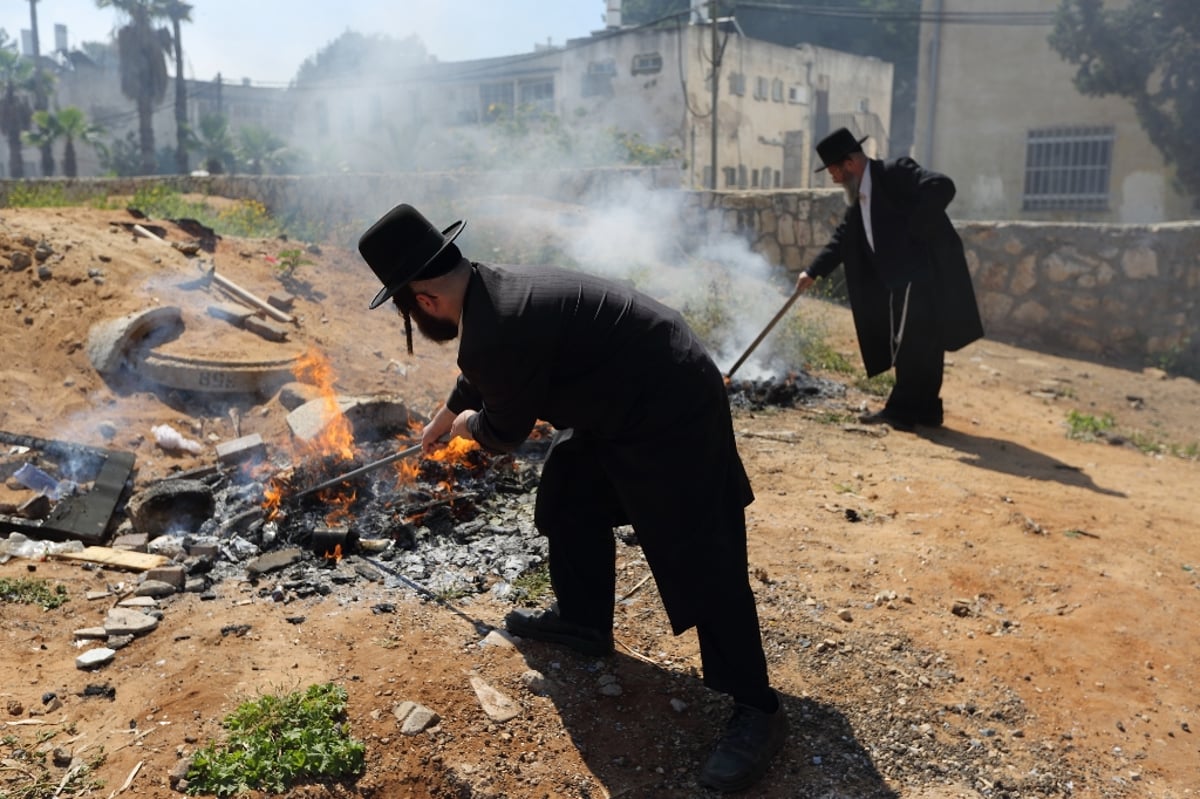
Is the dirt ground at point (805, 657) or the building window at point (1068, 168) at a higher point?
the building window at point (1068, 168)

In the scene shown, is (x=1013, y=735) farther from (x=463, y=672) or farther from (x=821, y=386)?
(x=821, y=386)

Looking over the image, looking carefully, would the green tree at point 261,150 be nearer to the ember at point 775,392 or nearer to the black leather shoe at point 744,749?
the ember at point 775,392

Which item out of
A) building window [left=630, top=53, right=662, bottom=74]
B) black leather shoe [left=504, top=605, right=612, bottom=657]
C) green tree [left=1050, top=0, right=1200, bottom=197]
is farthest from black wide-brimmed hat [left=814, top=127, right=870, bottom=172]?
building window [left=630, top=53, right=662, bottom=74]

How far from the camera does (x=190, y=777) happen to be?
115 inches

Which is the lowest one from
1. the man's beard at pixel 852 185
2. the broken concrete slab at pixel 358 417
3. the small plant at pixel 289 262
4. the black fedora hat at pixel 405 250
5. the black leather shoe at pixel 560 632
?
the black leather shoe at pixel 560 632

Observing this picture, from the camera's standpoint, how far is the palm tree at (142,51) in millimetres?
38156

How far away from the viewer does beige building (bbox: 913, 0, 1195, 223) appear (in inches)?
706

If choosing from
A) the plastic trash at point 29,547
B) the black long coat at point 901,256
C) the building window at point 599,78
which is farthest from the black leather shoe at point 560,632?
the building window at point 599,78

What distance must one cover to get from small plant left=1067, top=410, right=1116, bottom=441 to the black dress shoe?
5.50 meters

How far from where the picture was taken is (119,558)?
4660 mm

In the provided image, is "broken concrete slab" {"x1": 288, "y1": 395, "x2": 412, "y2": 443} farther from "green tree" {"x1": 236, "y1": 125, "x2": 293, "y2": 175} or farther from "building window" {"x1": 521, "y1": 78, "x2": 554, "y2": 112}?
"green tree" {"x1": 236, "y1": 125, "x2": 293, "y2": 175}

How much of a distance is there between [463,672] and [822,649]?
1.43m

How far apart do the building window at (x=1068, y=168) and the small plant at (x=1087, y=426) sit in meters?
12.1

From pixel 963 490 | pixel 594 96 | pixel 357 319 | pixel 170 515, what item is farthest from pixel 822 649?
pixel 594 96
